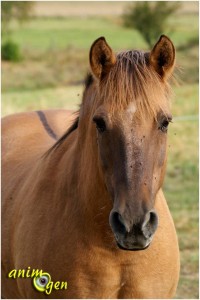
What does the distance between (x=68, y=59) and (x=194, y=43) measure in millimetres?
6794

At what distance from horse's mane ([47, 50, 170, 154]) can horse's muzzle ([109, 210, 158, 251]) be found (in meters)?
0.48

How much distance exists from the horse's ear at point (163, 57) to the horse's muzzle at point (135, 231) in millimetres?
773

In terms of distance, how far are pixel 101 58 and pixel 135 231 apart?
3.01 feet

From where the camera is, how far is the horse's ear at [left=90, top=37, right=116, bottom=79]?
3.01 meters

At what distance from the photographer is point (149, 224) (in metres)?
2.68

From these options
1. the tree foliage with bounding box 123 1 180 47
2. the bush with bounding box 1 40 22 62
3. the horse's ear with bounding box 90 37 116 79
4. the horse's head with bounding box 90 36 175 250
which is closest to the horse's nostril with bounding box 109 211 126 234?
the horse's head with bounding box 90 36 175 250

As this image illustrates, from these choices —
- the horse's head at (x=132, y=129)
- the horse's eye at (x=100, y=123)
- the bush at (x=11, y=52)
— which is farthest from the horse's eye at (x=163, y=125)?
the bush at (x=11, y=52)

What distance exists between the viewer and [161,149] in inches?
115

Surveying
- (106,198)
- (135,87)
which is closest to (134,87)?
(135,87)

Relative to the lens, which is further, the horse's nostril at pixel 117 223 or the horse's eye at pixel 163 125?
the horse's eye at pixel 163 125

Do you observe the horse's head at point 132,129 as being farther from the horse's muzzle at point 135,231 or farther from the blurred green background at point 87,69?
the blurred green background at point 87,69

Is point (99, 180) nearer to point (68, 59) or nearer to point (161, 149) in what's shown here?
point (161, 149)

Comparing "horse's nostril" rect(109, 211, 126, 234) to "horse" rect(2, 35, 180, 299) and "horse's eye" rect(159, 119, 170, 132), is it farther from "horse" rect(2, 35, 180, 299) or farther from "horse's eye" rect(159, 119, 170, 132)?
"horse's eye" rect(159, 119, 170, 132)

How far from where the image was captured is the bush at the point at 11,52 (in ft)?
110
